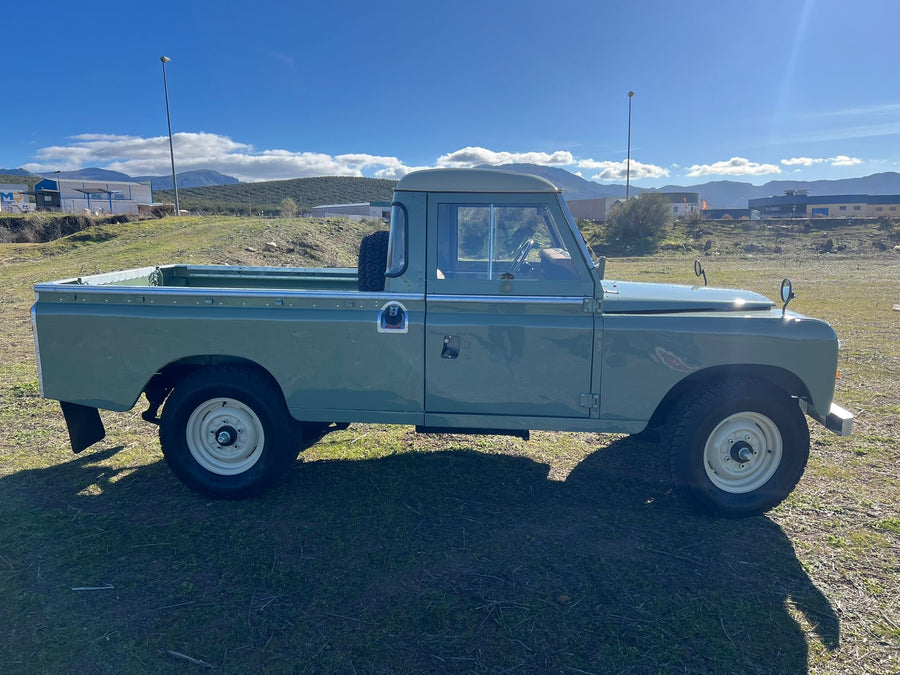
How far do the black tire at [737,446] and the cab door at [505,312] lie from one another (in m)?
0.77

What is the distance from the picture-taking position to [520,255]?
433 centimetres

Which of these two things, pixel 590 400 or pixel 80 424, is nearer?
pixel 590 400

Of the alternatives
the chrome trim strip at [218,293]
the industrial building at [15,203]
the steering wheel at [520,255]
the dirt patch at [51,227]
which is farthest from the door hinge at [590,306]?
the industrial building at [15,203]

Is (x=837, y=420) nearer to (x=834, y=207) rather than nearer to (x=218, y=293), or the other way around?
(x=218, y=293)

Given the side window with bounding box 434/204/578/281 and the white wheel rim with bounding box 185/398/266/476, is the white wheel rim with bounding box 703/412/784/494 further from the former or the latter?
the white wheel rim with bounding box 185/398/266/476

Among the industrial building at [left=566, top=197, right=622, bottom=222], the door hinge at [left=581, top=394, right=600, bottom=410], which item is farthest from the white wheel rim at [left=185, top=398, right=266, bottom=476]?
the industrial building at [left=566, top=197, right=622, bottom=222]

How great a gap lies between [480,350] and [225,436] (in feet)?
6.66

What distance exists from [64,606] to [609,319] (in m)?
3.73

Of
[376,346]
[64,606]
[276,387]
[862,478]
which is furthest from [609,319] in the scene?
[64,606]

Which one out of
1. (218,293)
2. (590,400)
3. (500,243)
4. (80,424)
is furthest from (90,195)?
(590,400)

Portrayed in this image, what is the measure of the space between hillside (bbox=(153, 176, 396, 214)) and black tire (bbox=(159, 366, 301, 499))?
284ft

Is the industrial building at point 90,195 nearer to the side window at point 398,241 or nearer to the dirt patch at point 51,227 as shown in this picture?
the dirt patch at point 51,227

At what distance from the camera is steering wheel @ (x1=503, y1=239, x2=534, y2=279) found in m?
4.32

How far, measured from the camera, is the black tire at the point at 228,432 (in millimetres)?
4461
